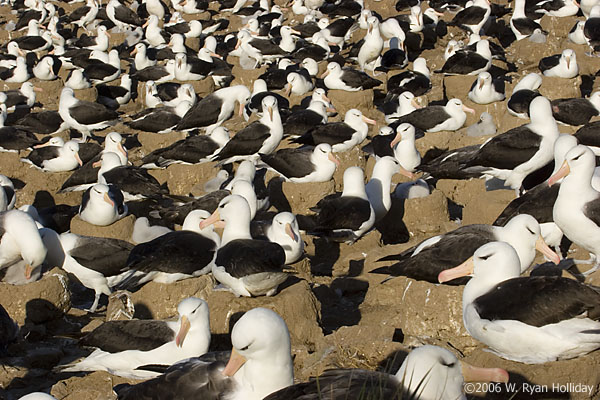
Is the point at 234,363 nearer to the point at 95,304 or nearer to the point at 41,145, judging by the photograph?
the point at 95,304

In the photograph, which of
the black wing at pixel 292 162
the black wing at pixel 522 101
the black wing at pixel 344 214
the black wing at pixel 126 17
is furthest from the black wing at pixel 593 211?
the black wing at pixel 126 17

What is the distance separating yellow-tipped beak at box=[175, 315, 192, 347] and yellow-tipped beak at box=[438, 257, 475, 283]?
2037mm

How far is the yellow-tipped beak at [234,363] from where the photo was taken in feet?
17.1

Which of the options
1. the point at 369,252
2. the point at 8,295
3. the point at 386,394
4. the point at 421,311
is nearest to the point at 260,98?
the point at 369,252

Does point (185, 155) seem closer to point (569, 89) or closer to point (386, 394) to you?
point (569, 89)

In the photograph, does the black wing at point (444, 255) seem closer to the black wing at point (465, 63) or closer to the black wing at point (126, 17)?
the black wing at point (465, 63)

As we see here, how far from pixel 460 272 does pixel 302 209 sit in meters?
5.16

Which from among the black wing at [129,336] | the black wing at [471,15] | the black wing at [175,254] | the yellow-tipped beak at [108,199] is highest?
the black wing at [129,336]

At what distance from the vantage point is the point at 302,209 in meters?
11.3

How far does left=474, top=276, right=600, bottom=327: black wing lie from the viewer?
561cm

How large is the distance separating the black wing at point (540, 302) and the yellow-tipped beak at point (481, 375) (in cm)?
85

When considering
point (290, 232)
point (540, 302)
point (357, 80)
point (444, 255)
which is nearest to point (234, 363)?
point (540, 302)

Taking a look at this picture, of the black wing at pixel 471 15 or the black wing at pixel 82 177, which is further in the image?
the black wing at pixel 471 15
